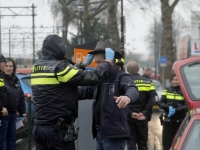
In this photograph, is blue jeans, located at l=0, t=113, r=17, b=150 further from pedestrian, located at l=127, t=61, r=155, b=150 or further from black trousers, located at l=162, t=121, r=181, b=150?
black trousers, located at l=162, t=121, r=181, b=150

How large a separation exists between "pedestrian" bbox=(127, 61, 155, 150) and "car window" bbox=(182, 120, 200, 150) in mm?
4814

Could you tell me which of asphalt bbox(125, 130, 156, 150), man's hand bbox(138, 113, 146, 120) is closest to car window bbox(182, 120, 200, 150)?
man's hand bbox(138, 113, 146, 120)

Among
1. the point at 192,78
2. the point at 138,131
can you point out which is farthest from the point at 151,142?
the point at 192,78

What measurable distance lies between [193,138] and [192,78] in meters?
0.84

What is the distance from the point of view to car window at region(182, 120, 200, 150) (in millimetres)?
4258

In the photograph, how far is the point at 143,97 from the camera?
9414mm

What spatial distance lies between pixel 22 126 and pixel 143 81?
226cm

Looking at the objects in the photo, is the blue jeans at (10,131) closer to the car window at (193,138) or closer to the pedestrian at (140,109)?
the pedestrian at (140,109)

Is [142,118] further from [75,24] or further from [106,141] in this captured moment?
[75,24]

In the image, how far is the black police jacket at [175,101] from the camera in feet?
30.3

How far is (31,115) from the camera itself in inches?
346

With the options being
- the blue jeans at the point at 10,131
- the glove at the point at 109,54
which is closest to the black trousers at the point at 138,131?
the blue jeans at the point at 10,131

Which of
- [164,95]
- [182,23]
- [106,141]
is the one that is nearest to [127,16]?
[164,95]

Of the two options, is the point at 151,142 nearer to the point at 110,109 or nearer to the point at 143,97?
the point at 143,97
